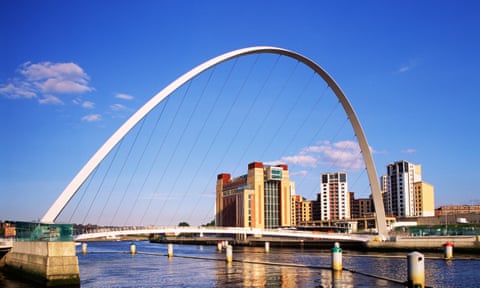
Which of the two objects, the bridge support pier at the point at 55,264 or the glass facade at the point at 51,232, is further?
the glass facade at the point at 51,232

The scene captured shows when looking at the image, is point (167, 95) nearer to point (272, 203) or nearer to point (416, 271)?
point (416, 271)

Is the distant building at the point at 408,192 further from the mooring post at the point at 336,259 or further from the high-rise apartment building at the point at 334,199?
the mooring post at the point at 336,259

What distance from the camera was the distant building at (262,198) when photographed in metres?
142

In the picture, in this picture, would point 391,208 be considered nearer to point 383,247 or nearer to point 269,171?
point 269,171

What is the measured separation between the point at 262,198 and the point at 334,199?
119ft

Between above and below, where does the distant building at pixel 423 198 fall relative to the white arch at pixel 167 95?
below

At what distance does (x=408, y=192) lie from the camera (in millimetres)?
154375

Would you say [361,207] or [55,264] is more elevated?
[55,264]

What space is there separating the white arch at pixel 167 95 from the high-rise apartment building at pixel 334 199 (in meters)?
110

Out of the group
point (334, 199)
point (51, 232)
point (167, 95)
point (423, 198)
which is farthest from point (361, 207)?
point (51, 232)

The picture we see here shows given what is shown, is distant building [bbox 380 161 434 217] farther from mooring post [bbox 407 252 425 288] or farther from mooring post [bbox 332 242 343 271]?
mooring post [bbox 407 252 425 288]

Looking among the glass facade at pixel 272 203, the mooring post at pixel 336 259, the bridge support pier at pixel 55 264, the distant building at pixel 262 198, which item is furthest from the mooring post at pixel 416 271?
the glass facade at pixel 272 203

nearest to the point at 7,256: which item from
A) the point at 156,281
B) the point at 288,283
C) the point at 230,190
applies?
the point at 156,281

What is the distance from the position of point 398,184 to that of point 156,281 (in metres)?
140
